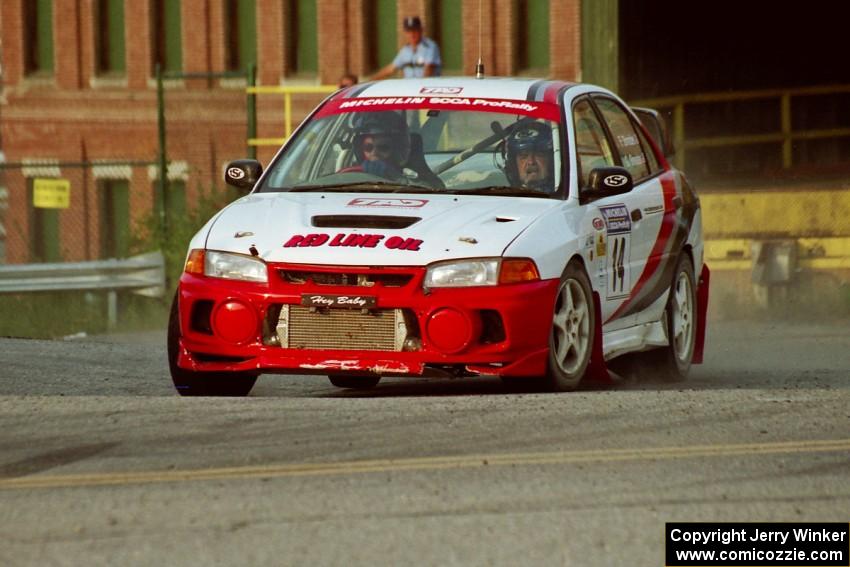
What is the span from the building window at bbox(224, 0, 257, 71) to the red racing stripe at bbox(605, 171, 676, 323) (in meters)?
24.6

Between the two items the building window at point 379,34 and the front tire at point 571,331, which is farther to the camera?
the building window at point 379,34

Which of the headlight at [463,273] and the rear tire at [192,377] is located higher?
the headlight at [463,273]

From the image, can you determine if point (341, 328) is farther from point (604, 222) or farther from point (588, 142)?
point (588, 142)

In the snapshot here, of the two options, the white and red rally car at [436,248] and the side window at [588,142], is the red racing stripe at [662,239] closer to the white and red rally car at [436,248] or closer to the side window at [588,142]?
the white and red rally car at [436,248]

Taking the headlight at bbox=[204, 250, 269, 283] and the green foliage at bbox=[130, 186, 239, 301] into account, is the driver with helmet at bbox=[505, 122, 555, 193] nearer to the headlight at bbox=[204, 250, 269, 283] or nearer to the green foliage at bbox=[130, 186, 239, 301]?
the headlight at bbox=[204, 250, 269, 283]

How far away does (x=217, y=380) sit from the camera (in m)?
10.9

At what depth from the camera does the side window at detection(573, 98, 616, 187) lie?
1140 cm

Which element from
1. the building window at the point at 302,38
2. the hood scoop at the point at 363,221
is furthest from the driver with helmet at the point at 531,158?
the building window at the point at 302,38

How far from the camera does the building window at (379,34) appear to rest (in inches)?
1382

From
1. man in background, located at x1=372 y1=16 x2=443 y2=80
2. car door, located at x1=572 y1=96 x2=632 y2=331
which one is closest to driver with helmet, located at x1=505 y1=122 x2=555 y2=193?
car door, located at x1=572 y1=96 x2=632 y2=331

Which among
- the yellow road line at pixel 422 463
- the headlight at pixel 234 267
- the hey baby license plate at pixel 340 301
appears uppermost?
the headlight at pixel 234 267

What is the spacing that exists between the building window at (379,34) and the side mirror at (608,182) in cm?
2410

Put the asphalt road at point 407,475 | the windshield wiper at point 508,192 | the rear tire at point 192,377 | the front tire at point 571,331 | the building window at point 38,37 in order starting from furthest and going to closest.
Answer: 1. the building window at point 38,37
2. the windshield wiper at point 508,192
3. the rear tire at point 192,377
4. the front tire at point 571,331
5. the asphalt road at point 407,475

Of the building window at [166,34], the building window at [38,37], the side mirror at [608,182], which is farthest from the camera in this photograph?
the building window at [38,37]
